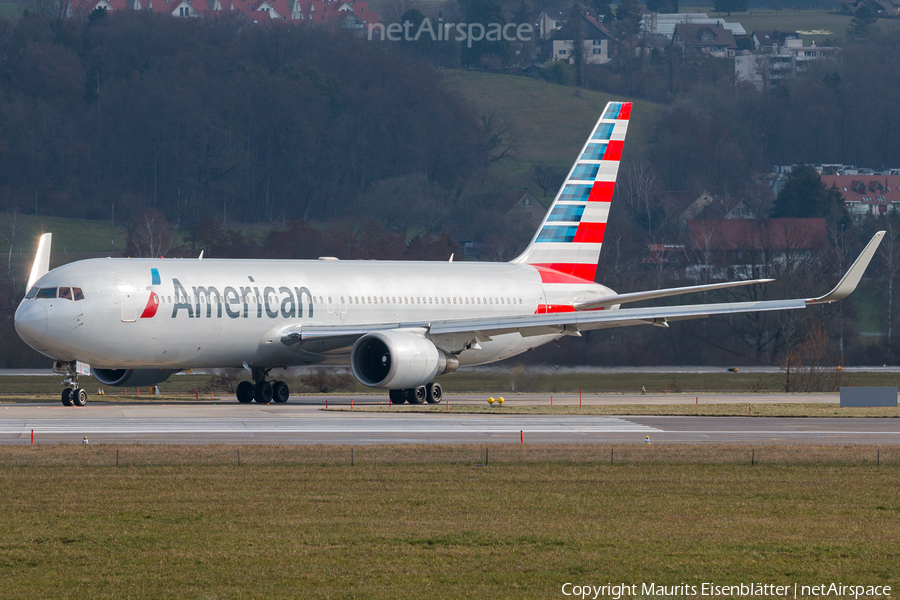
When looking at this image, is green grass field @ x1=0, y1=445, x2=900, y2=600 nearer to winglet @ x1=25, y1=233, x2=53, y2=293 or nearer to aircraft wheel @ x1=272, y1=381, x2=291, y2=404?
aircraft wheel @ x1=272, y1=381, x2=291, y2=404

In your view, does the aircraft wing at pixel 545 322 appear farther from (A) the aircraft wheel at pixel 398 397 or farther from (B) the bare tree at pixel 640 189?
(B) the bare tree at pixel 640 189

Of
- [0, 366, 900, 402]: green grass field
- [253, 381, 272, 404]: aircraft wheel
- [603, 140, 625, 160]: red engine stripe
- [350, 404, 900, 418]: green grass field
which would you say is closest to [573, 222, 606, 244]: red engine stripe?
[603, 140, 625, 160]: red engine stripe

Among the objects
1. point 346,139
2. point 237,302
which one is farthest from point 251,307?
point 346,139

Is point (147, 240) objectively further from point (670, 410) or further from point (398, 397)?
point (670, 410)

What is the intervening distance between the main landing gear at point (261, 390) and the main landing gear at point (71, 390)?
5971 mm

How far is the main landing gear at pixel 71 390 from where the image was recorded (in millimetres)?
36688

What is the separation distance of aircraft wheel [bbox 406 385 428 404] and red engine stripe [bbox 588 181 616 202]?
12657 millimetres

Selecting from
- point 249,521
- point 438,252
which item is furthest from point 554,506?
point 438,252

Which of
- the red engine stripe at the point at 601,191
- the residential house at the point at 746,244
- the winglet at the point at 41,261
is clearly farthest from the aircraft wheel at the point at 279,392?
the residential house at the point at 746,244

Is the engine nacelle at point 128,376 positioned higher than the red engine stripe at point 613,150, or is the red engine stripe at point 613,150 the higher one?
the red engine stripe at point 613,150

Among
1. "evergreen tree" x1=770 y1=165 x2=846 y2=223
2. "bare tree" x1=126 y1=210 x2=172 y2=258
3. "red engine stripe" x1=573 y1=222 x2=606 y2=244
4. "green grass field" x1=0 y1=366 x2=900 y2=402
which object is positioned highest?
"evergreen tree" x1=770 y1=165 x2=846 y2=223

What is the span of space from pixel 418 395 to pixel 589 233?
479 inches

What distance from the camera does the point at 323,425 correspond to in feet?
103

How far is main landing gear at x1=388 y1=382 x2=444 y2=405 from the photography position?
40.9 metres
